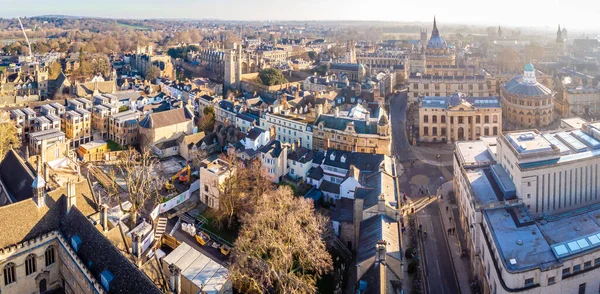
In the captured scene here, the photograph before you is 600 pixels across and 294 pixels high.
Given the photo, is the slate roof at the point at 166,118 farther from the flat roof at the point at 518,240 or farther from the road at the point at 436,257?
the flat roof at the point at 518,240

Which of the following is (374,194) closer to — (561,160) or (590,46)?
(561,160)

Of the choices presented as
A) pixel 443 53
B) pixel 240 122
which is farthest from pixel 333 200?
pixel 443 53

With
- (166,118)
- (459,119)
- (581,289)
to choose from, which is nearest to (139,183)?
(166,118)

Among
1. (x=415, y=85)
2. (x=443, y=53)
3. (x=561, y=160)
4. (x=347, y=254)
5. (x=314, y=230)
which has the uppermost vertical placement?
(x=443, y=53)

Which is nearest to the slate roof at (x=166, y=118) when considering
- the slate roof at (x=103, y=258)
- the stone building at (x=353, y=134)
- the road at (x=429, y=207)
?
the stone building at (x=353, y=134)

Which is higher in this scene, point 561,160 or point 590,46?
point 590,46

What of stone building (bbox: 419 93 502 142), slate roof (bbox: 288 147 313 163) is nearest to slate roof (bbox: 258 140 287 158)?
slate roof (bbox: 288 147 313 163)

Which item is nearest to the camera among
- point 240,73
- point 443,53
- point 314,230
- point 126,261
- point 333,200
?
point 126,261
